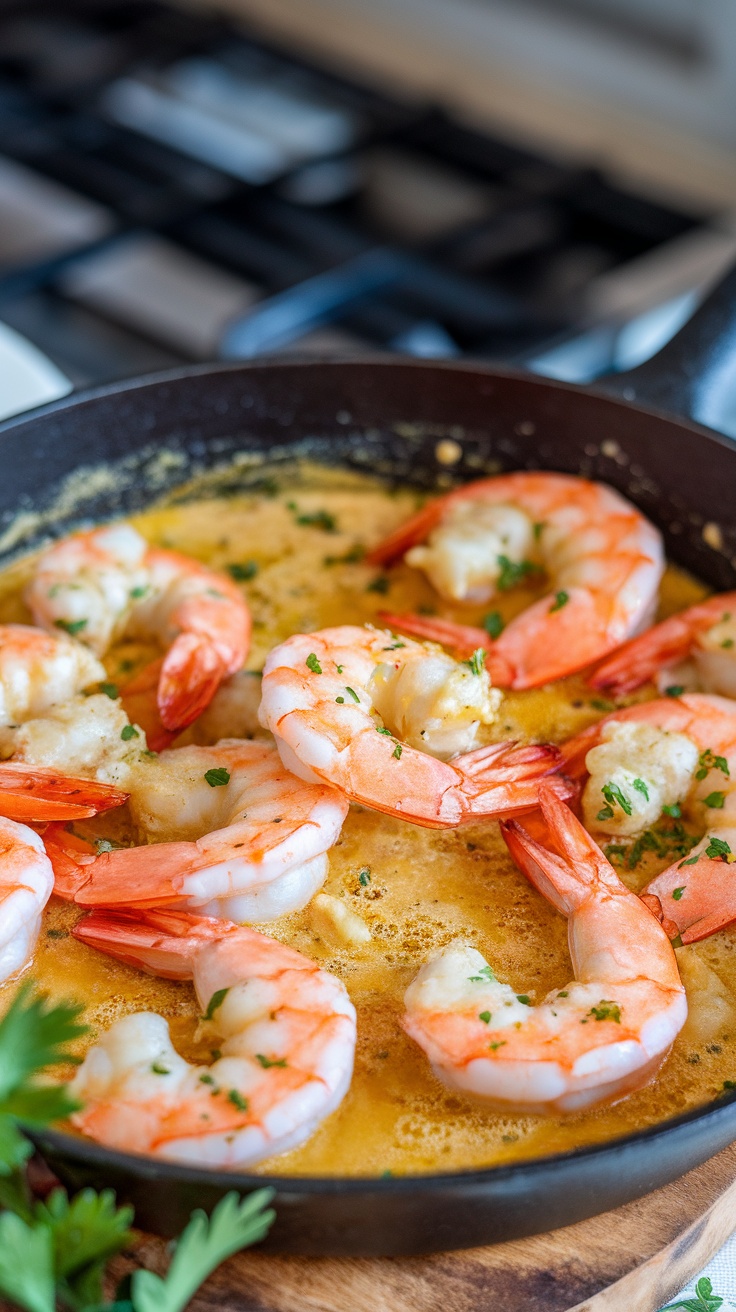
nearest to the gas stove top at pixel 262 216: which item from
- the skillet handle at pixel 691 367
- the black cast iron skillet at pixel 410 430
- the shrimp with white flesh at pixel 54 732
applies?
the black cast iron skillet at pixel 410 430

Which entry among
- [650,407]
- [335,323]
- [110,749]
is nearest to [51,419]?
[110,749]

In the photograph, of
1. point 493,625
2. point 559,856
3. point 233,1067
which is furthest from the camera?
point 493,625

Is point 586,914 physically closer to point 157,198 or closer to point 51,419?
point 51,419

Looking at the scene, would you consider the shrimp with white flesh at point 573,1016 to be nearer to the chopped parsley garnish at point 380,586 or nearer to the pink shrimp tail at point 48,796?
the pink shrimp tail at point 48,796

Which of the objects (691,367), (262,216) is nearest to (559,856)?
(691,367)

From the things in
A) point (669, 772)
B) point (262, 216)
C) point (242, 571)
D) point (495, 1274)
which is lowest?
point (262, 216)

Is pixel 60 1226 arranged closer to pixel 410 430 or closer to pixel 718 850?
pixel 718 850
